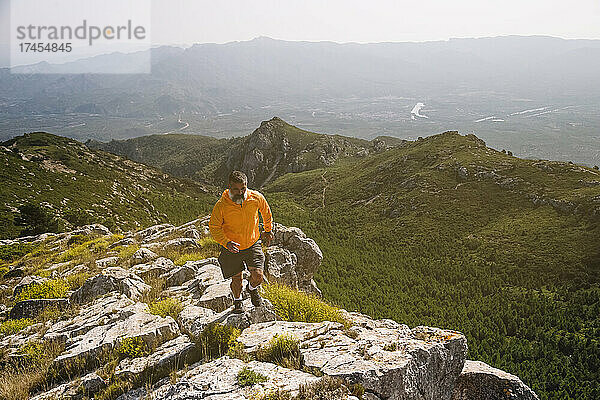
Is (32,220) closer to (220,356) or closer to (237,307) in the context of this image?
(237,307)

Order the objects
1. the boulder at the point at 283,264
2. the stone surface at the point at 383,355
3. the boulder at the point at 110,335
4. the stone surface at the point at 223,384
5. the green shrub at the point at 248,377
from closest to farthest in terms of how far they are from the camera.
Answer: the stone surface at the point at 223,384 < the green shrub at the point at 248,377 < the stone surface at the point at 383,355 < the boulder at the point at 110,335 < the boulder at the point at 283,264

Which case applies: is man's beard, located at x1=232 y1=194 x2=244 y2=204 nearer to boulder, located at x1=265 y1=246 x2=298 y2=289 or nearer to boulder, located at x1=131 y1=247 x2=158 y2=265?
boulder, located at x1=265 y1=246 x2=298 y2=289

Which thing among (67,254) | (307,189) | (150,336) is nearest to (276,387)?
(150,336)

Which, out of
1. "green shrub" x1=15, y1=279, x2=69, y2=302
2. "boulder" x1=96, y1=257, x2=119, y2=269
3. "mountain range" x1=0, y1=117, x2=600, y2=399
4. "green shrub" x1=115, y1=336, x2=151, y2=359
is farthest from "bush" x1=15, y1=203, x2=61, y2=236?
"green shrub" x1=115, y1=336, x2=151, y2=359

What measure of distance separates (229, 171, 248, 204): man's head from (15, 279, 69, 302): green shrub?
8709 millimetres

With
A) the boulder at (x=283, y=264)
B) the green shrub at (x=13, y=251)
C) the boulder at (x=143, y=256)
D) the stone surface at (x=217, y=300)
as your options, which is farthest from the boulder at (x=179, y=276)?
the green shrub at (x=13, y=251)

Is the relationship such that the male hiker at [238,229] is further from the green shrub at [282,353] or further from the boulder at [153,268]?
the boulder at [153,268]

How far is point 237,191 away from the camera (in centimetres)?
758

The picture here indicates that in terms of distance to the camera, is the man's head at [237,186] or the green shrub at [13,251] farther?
the green shrub at [13,251]

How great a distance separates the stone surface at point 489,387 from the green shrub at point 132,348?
7003 mm

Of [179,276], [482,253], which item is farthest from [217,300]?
[482,253]

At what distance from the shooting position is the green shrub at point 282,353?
6.14m

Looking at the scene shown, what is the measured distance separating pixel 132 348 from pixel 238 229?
11.1 ft

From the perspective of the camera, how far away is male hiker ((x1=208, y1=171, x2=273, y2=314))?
25.2 ft
